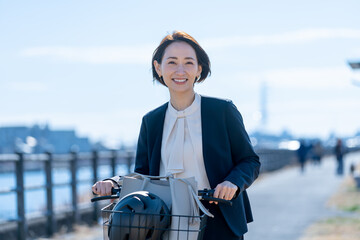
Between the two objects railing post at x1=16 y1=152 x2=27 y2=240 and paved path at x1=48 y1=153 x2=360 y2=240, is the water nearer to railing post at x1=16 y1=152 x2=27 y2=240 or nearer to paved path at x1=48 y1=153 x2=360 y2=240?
railing post at x1=16 y1=152 x2=27 y2=240

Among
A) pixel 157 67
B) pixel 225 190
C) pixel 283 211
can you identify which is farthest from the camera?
pixel 283 211

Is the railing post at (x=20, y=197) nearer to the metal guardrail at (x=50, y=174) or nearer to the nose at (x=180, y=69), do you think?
the metal guardrail at (x=50, y=174)

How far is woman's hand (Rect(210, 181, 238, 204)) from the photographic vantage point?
3.19 m

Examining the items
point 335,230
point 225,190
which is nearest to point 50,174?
point 335,230

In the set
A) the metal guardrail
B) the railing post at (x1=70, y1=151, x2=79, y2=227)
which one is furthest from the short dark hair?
the railing post at (x1=70, y1=151, x2=79, y2=227)

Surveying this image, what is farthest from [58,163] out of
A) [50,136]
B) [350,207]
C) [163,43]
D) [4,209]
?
[50,136]

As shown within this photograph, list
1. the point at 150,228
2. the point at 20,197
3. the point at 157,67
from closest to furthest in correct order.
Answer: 1. the point at 150,228
2. the point at 157,67
3. the point at 20,197

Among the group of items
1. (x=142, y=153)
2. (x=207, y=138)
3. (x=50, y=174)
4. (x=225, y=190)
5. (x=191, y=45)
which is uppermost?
(x=191, y=45)

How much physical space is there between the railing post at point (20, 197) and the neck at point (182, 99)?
22.2 ft

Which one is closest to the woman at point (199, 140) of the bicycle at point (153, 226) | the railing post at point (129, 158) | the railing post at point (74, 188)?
the bicycle at point (153, 226)

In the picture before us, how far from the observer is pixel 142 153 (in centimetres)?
378

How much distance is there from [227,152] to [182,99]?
1.18 feet

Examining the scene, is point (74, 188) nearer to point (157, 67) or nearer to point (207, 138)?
point (157, 67)

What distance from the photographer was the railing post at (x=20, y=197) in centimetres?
996
